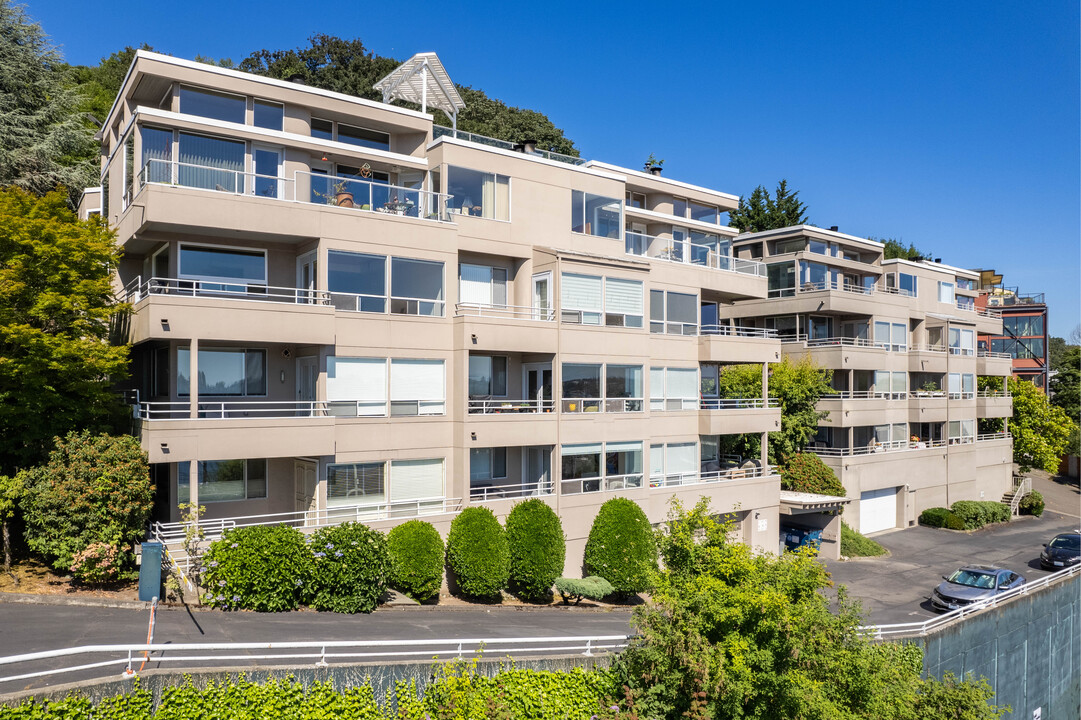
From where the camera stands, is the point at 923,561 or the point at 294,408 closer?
the point at 294,408

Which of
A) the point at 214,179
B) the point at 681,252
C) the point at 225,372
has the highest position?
the point at 214,179

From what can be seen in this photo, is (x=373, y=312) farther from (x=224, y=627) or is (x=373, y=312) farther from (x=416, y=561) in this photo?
(x=224, y=627)

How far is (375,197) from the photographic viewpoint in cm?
2405

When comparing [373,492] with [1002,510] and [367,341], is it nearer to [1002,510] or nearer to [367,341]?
[367,341]

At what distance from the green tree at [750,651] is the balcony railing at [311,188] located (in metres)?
14.3

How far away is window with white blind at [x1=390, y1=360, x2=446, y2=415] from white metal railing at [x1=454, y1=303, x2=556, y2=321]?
227 cm

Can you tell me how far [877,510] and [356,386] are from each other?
34.4 meters

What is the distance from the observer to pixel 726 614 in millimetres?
14289

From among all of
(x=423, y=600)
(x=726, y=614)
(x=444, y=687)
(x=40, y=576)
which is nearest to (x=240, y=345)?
(x=40, y=576)

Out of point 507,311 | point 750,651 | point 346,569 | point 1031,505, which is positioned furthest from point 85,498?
point 1031,505

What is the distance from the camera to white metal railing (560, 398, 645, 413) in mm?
27312

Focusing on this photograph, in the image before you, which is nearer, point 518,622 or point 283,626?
point 283,626

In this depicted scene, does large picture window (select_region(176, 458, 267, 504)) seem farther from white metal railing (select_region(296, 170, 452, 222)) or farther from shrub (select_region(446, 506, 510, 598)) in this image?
white metal railing (select_region(296, 170, 452, 222))

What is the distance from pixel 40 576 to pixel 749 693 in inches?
656
